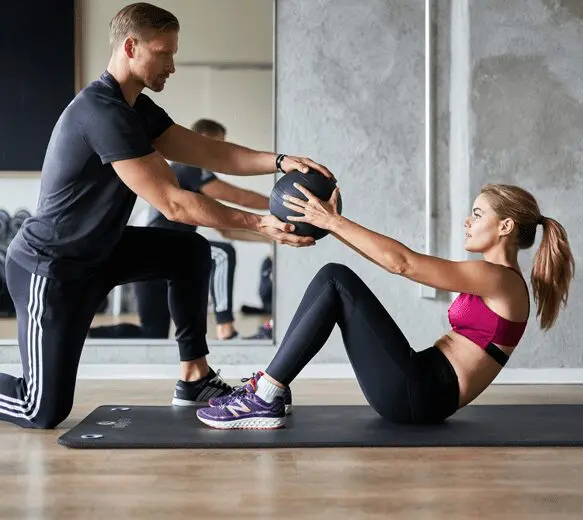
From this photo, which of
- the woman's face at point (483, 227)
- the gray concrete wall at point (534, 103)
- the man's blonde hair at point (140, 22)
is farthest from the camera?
the gray concrete wall at point (534, 103)

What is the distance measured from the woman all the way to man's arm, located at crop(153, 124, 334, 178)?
561 mm

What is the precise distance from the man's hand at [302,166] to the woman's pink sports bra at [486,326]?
0.54 metres

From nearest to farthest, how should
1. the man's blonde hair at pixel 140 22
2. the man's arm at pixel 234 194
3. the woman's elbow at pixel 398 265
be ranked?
1. the woman's elbow at pixel 398 265
2. the man's blonde hair at pixel 140 22
3. the man's arm at pixel 234 194

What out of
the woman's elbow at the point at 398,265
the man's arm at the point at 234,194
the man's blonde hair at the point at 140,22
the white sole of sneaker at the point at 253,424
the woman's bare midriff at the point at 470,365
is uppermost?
the man's blonde hair at the point at 140,22

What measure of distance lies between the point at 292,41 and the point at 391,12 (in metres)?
0.46

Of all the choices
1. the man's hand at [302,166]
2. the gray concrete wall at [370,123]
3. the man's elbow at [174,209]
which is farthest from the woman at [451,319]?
the gray concrete wall at [370,123]

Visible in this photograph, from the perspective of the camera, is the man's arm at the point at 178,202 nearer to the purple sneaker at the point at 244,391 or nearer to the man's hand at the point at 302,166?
the man's hand at the point at 302,166

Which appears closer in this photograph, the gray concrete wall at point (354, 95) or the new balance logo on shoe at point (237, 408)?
the new balance logo on shoe at point (237, 408)

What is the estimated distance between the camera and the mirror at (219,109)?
4.42m

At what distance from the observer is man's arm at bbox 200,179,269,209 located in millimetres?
3746

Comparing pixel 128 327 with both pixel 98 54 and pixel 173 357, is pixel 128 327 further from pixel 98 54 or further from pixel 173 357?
pixel 98 54

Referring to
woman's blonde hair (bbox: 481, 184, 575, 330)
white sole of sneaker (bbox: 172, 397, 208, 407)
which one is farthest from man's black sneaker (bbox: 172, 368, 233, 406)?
woman's blonde hair (bbox: 481, 184, 575, 330)

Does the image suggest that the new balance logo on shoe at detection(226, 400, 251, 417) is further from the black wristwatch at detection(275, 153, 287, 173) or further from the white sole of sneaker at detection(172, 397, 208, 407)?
the black wristwatch at detection(275, 153, 287, 173)

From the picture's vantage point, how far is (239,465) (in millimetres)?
2428
